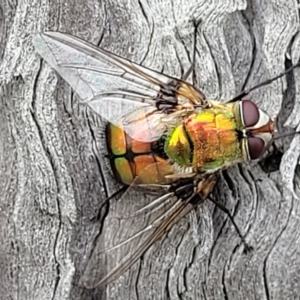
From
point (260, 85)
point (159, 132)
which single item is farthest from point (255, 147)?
point (159, 132)

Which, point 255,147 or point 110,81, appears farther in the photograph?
point 110,81

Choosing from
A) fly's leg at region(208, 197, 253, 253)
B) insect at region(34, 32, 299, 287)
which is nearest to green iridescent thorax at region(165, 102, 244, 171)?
insect at region(34, 32, 299, 287)

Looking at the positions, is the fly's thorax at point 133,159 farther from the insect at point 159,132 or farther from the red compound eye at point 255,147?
the red compound eye at point 255,147

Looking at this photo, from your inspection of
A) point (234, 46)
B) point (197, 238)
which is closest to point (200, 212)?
point (197, 238)

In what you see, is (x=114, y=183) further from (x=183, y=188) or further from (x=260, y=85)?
(x=260, y=85)

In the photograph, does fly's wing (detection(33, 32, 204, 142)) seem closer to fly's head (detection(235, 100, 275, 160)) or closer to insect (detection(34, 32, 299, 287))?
insect (detection(34, 32, 299, 287))

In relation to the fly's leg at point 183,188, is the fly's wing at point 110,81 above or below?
above

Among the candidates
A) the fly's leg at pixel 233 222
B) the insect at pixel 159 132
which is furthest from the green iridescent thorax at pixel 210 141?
the fly's leg at pixel 233 222
